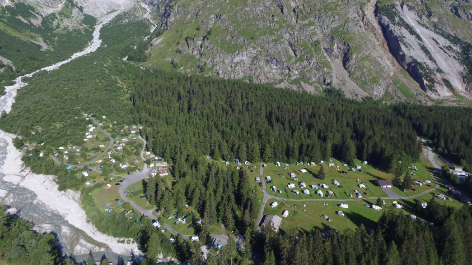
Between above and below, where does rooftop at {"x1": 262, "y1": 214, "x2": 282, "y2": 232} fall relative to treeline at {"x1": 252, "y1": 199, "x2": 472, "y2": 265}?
below

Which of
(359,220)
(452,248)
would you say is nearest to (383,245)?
(452,248)

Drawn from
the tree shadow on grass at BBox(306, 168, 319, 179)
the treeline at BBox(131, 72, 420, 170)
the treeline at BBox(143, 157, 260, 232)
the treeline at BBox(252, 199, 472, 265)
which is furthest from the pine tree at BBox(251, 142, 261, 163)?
the treeline at BBox(252, 199, 472, 265)

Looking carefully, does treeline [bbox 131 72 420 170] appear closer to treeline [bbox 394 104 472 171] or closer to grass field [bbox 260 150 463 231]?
treeline [bbox 394 104 472 171]

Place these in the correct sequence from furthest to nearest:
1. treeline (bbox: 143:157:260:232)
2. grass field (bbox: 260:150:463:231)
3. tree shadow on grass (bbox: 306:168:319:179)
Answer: tree shadow on grass (bbox: 306:168:319:179)
grass field (bbox: 260:150:463:231)
treeline (bbox: 143:157:260:232)

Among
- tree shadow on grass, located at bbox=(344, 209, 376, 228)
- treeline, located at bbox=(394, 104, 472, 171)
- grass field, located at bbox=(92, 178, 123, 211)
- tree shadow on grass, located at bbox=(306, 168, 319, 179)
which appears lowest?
grass field, located at bbox=(92, 178, 123, 211)

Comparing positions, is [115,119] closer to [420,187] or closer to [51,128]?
[51,128]

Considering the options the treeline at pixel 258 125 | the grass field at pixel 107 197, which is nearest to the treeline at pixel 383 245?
the grass field at pixel 107 197
